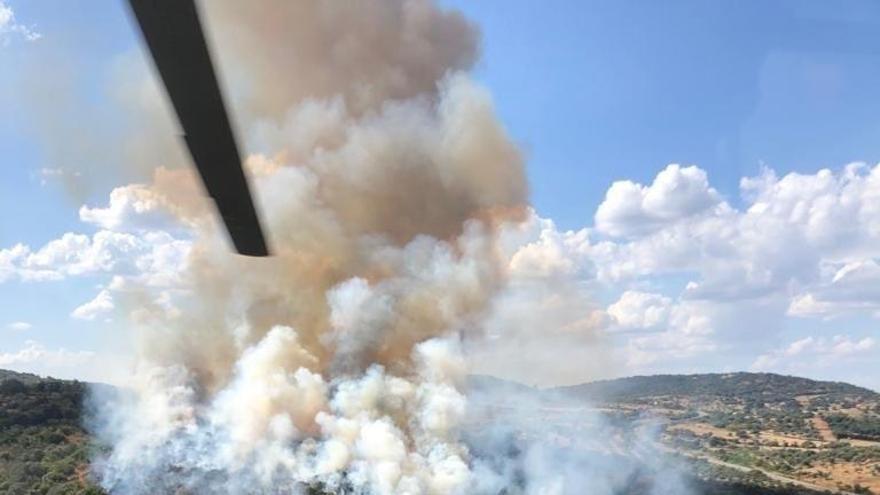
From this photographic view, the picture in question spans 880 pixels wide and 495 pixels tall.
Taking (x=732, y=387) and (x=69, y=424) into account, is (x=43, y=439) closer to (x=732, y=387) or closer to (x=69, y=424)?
(x=69, y=424)

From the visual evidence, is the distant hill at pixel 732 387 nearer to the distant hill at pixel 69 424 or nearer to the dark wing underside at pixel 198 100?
the distant hill at pixel 69 424

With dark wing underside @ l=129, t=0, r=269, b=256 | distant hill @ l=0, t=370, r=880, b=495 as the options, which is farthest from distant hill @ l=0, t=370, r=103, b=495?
dark wing underside @ l=129, t=0, r=269, b=256

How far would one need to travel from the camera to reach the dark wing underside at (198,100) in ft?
6.91

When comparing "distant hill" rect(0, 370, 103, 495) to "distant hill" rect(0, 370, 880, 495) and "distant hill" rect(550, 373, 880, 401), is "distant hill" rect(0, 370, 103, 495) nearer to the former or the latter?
"distant hill" rect(0, 370, 880, 495)

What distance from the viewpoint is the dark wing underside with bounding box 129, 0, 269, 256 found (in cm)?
211

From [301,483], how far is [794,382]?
15861 centimetres

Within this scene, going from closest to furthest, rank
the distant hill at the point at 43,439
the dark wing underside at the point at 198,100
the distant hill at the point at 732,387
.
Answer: the dark wing underside at the point at 198,100 < the distant hill at the point at 43,439 < the distant hill at the point at 732,387

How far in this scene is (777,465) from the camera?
86.0 metres

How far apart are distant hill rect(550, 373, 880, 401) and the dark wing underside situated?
154 meters

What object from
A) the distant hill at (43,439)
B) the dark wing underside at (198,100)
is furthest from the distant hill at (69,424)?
the dark wing underside at (198,100)

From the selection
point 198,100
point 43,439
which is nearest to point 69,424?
point 43,439

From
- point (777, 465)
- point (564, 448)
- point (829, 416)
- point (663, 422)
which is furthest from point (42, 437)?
point (829, 416)

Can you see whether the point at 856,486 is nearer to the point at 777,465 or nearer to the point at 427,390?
the point at 777,465

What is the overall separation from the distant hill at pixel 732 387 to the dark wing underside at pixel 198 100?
153937mm
